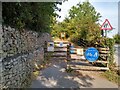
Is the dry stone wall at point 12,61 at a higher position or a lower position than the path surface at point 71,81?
higher

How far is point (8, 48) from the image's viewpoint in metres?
6.58

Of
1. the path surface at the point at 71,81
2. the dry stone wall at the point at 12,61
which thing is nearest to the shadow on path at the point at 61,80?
the path surface at the point at 71,81

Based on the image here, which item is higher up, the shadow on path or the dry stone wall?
the dry stone wall

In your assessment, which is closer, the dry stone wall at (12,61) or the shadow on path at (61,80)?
the dry stone wall at (12,61)

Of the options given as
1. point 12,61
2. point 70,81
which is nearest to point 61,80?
point 70,81

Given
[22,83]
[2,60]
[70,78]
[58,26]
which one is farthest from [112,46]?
[58,26]

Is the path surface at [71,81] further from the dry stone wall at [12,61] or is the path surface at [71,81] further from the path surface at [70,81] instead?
the dry stone wall at [12,61]

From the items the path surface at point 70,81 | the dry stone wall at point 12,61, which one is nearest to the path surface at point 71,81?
the path surface at point 70,81

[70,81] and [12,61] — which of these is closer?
[12,61]

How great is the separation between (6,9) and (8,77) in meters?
1.88

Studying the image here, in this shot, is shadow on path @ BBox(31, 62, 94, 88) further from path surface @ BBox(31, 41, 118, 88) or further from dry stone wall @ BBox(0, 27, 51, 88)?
dry stone wall @ BBox(0, 27, 51, 88)

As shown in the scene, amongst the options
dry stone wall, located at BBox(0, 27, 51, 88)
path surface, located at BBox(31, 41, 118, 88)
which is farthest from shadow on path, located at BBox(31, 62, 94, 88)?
dry stone wall, located at BBox(0, 27, 51, 88)

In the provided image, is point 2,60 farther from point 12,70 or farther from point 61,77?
point 61,77

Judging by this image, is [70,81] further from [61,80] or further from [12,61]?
[12,61]
